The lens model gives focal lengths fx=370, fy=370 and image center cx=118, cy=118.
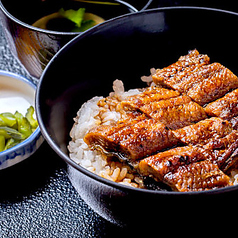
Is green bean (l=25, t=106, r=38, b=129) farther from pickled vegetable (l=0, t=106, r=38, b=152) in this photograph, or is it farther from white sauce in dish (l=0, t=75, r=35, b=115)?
white sauce in dish (l=0, t=75, r=35, b=115)

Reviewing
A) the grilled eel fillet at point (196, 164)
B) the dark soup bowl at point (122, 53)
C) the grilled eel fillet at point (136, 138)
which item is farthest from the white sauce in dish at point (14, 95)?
the grilled eel fillet at point (196, 164)

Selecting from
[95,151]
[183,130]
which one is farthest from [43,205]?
[183,130]

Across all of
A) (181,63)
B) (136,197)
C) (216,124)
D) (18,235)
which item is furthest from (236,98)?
(18,235)

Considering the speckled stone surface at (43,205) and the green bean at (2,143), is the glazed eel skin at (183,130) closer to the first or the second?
the speckled stone surface at (43,205)

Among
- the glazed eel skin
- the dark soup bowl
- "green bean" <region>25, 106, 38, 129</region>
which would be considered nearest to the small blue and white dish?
"green bean" <region>25, 106, 38, 129</region>

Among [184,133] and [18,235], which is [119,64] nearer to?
[184,133]
